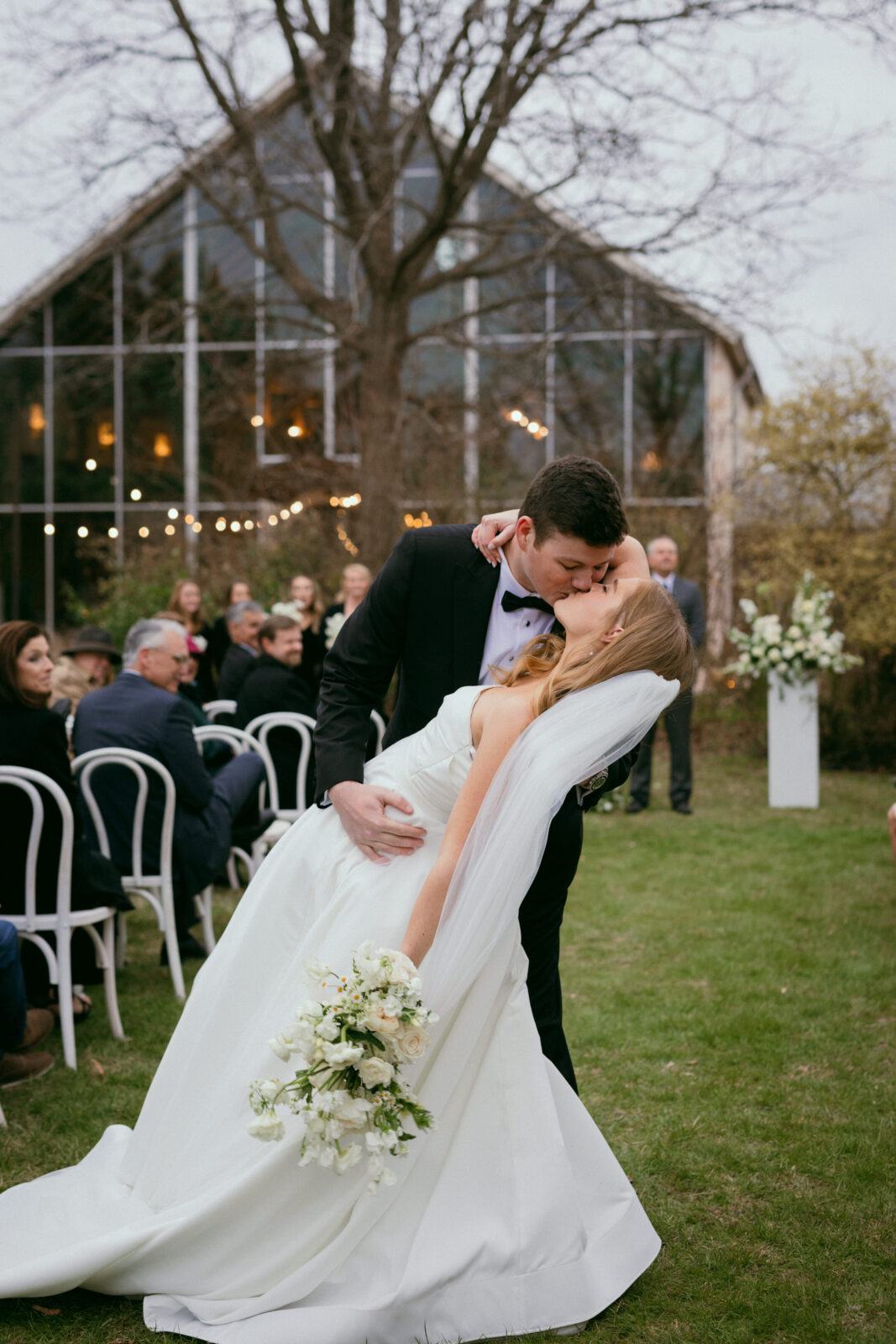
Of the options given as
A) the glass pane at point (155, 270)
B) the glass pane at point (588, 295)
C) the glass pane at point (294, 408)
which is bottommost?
the glass pane at point (294, 408)

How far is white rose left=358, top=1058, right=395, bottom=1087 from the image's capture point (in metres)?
2.29

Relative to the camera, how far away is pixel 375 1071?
7.52 feet

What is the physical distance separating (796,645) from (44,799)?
23.2 ft

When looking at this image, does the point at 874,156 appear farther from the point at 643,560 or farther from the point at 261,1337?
the point at 261,1337

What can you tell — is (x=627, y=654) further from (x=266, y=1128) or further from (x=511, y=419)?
(x=511, y=419)

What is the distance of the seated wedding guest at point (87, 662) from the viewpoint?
7.06 m

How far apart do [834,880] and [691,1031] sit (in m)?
3.01

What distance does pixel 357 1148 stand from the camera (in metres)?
2.36

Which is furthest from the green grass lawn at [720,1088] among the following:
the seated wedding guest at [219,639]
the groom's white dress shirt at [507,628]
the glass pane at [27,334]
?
the glass pane at [27,334]

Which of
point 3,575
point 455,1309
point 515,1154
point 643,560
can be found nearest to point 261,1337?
point 455,1309

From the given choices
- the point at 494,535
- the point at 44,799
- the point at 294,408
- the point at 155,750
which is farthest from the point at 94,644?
the point at 294,408

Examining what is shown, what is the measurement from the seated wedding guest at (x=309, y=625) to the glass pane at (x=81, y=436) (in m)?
10.6

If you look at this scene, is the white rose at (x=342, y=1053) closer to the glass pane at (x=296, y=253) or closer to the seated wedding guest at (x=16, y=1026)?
the seated wedding guest at (x=16, y=1026)

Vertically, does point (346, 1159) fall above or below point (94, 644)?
below
